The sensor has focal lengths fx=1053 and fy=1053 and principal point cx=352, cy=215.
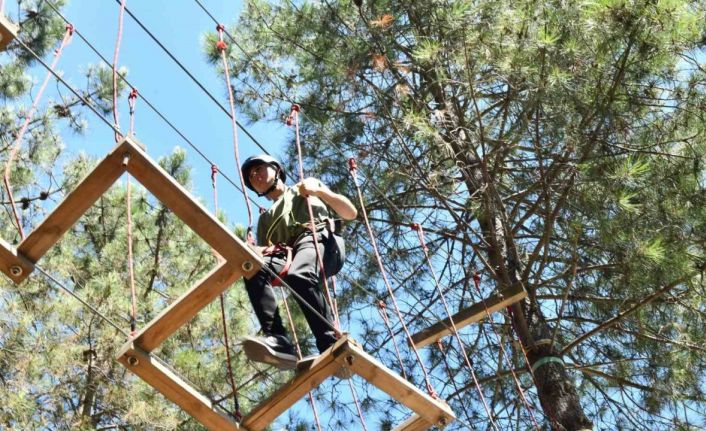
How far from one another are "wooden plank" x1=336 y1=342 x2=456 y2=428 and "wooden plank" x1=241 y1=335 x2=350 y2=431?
3 centimetres

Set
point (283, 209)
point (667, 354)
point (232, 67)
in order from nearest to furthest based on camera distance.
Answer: point (283, 209), point (667, 354), point (232, 67)

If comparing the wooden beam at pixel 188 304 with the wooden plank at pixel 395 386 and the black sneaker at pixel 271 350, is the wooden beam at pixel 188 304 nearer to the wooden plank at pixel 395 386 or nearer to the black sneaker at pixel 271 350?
the black sneaker at pixel 271 350

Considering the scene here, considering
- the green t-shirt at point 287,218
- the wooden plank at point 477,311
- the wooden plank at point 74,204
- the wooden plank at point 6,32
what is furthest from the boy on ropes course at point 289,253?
the wooden plank at point 477,311

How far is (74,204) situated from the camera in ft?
10.7

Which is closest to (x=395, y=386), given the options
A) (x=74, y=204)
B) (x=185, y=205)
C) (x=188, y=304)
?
(x=188, y=304)

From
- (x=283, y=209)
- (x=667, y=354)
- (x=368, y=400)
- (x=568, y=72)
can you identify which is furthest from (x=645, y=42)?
(x=368, y=400)

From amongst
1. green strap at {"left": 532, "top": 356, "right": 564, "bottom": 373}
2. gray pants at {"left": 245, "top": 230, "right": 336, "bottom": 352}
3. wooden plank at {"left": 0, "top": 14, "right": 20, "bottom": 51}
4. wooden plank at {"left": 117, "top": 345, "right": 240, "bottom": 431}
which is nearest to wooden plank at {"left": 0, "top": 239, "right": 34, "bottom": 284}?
wooden plank at {"left": 117, "top": 345, "right": 240, "bottom": 431}

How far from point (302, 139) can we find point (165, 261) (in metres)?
1.63

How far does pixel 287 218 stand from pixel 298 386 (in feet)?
2.54

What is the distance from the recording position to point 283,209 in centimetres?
411

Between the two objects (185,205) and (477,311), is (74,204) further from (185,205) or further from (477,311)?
(477,311)

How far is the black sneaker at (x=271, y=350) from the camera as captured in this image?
3.59m

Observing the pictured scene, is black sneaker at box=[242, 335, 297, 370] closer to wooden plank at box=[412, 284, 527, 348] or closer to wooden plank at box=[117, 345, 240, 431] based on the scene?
wooden plank at box=[117, 345, 240, 431]

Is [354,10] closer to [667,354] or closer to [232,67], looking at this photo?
[232,67]
